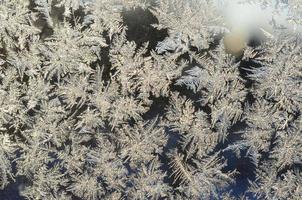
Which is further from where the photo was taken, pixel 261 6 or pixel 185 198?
pixel 185 198

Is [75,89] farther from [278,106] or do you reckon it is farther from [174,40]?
[278,106]

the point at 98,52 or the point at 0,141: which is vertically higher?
the point at 98,52

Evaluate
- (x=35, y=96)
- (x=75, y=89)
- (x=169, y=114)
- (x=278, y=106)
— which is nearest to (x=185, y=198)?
(x=169, y=114)

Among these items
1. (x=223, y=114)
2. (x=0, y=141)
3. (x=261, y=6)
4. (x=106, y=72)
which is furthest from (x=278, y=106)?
(x=0, y=141)

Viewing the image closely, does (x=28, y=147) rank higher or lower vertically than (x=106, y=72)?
lower

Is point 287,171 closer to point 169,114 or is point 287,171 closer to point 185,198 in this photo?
point 185,198

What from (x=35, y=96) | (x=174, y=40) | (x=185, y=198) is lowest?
(x=185, y=198)

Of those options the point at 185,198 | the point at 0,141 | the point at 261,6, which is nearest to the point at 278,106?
the point at 261,6

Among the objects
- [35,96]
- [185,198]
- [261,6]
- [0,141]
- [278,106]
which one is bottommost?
[185,198]

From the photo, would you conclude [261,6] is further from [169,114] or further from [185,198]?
[185,198]
